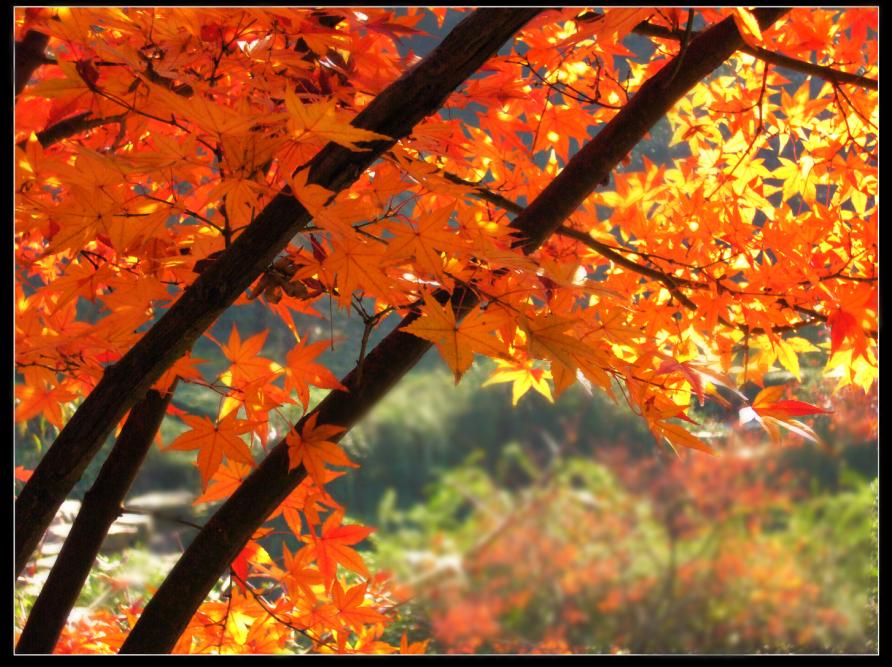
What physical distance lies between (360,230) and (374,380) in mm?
249

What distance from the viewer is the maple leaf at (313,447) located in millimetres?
768

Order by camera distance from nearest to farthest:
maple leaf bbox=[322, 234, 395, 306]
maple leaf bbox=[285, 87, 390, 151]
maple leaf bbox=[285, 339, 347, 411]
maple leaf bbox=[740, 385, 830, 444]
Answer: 1. maple leaf bbox=[285, 87, 390, 151]
2. maple leaf bbox=[322, 234, 395, 306]
3. maple leaf bbox=[740, 385, 830, 444]
4. maple leaf bbox=[285, 339, 347, 411]

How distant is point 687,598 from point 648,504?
0.39 metres

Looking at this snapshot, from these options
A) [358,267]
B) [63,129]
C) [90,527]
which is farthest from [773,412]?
[63,129]

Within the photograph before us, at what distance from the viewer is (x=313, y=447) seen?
2.55 ft

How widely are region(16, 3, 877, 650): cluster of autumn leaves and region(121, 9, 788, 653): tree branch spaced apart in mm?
33

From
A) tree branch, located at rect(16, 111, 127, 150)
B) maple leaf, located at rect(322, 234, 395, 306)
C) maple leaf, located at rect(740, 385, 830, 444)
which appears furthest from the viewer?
tree branch, located at rect(16, 111, 127, 150)

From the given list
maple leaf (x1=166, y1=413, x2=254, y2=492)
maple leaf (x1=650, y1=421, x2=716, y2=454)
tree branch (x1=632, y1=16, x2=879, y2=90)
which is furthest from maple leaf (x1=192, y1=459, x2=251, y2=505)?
tree branch (x1=632, y1=16, x2=879, y2=90)

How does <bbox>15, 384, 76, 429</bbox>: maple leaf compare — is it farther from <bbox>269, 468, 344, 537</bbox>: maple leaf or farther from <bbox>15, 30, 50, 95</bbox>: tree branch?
<bbox>15, 30, 50, 95</bbox>: tree branch

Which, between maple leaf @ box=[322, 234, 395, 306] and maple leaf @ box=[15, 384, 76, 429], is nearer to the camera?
maple leaf @ box=[322, 234, 395, 306]

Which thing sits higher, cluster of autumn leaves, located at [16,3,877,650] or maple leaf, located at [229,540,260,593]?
cluster of autumn leaves, located at [16,3,877,650]

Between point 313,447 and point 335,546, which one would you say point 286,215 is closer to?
point 313,447

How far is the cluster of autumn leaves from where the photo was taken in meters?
0.58

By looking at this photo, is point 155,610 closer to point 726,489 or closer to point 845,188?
point 845,188
